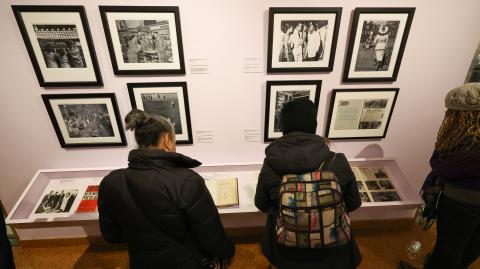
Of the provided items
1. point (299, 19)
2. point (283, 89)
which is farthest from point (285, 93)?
point (299, 19)

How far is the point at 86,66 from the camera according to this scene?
194 cm

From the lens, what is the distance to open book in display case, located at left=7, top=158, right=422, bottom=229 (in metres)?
2.03

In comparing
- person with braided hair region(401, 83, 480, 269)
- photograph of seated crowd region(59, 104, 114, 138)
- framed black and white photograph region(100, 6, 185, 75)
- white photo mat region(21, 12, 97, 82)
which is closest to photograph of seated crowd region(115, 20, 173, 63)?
framed black and white photograph region(100, 6, 185, 75)

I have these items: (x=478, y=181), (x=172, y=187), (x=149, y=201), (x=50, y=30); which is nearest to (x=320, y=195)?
(x=172, y=187)

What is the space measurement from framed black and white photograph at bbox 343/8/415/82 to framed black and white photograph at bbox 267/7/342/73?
0.15 metres

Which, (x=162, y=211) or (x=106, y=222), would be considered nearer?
(x=162, y=211)

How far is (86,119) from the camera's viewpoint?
2.17 m

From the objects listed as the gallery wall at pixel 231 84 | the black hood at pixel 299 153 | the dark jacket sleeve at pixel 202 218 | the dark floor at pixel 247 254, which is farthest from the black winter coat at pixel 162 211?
the dark floor at pixel 247 254

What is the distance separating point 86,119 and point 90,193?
0.61 meters

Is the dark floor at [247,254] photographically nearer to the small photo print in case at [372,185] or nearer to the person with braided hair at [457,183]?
the person with braided hair at [457,183]

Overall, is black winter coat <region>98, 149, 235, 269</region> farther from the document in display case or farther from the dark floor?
the dark floor

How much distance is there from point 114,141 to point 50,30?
911mm

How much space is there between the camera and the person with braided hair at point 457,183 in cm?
151

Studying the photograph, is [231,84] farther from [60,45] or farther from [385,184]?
[385,184]
